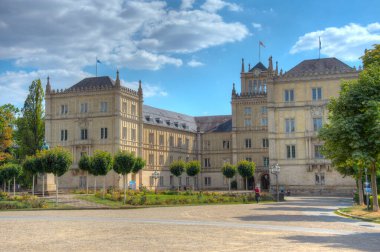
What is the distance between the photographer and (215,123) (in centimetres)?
10969

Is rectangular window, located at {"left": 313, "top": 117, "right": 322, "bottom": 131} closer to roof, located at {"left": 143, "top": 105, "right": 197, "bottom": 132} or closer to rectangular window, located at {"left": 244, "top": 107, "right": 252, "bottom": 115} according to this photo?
rectangular window, located at {"left": 244, "top": 107, "right": 252, "bottom": 115}

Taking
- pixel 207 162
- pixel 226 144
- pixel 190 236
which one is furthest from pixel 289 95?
pixel 190 236

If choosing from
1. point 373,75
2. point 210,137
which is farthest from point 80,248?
point 210,137

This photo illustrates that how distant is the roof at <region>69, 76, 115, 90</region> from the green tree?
225 inches

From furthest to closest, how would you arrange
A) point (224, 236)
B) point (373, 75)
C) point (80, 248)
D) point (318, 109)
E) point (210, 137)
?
1. point (210, 137)
2. point (318, 109)
3. point (373, 75)
4. point (224, 236)
5. point (80, 248)

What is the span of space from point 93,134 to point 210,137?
31636mm

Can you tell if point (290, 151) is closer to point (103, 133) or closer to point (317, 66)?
point (317, 66)

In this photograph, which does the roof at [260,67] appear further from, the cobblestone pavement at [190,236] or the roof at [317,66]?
the cobblestone pavement at [190,236]

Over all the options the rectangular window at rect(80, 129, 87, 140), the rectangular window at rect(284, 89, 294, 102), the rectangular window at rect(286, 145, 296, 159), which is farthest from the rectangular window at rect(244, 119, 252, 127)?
the rectangular window at rect(80, 129, 87, 140)

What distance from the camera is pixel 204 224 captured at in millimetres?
26828

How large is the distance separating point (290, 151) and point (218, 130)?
3298 cm

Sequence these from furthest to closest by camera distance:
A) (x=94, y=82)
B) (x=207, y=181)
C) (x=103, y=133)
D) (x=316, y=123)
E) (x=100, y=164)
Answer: (x=207, y=181)
(x=94, y=82)
(x=103, y=133)
(x=316, y=123)
(x=100, y=164)

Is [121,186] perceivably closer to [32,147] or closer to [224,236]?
[32,147]

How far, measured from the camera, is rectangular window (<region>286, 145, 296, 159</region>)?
243 feet
